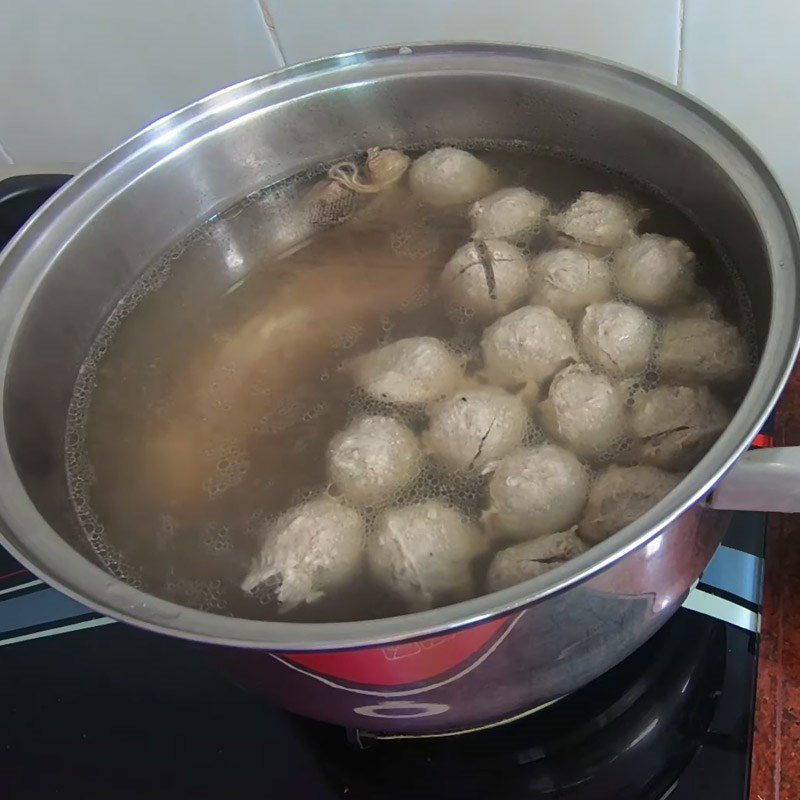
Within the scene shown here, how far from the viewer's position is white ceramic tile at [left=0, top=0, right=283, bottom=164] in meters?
1.14

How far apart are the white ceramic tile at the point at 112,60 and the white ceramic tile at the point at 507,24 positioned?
8 cm

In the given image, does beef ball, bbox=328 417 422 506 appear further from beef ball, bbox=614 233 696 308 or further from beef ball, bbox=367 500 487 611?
beef ball, bbox=614 233 696 308

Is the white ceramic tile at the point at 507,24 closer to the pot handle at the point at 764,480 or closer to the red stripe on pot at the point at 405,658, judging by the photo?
the pot handle at the point at 764,480

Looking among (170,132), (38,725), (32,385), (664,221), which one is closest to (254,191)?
(170,132)

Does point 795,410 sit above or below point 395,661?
below

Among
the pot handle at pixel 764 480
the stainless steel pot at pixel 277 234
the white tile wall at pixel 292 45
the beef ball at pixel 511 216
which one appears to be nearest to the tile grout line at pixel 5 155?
the white tile wall at pixel 292 45

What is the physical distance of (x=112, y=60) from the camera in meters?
1.22

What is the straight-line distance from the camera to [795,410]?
36.7 inches

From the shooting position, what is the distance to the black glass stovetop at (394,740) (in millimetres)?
740

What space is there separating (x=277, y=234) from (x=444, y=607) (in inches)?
27.1

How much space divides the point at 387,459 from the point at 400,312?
0.24 meters

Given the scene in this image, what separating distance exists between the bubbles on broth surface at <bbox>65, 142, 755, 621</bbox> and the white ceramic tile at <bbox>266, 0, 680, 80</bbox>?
142 millimetres

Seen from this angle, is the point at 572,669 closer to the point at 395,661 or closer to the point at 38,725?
the point at 395,661

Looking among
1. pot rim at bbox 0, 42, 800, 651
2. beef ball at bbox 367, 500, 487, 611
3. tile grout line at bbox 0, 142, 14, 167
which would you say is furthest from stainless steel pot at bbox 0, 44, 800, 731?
tile grout line at bbox 0, 142, 14, 167
